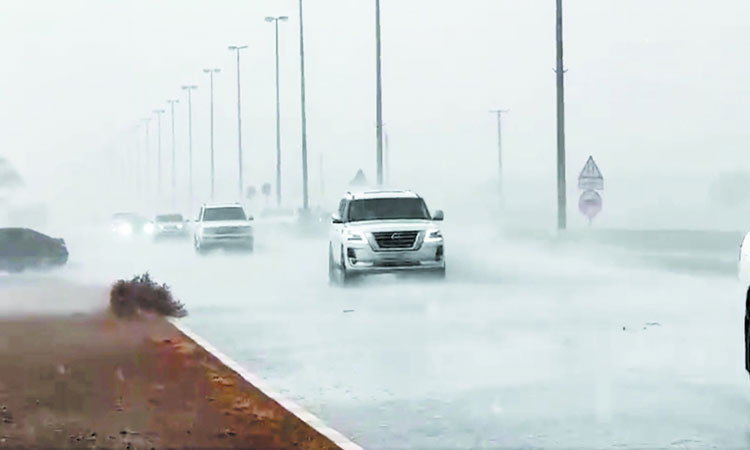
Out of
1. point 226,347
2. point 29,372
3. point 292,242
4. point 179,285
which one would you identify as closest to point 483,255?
point 179,285

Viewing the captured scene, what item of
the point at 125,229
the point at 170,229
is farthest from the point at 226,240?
the point at 125,229

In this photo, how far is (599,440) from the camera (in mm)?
12023

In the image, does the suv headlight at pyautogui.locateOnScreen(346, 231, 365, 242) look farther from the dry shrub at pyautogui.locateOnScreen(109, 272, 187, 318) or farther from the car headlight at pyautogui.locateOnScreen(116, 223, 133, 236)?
the car headlight at pyautogui.locateOnScreen(116, 223, 133, 236)

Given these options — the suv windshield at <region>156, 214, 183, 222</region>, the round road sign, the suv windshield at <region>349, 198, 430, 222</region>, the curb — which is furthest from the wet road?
the suv windshield at <region>156, 214, 183, 222</region>

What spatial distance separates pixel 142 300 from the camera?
2753 cm

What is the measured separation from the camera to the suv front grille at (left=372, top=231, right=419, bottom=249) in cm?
3412

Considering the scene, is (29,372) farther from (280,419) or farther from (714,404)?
(714,404)

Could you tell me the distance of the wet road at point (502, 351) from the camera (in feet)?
42.2

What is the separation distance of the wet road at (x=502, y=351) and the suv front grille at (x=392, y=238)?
0.94 meters

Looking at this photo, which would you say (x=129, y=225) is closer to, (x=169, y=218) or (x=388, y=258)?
(x=169, y=218)

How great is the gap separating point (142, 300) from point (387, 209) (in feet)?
30.0

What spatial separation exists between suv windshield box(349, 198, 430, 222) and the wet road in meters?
1.44

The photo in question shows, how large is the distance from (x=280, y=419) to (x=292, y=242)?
5911 centimetres

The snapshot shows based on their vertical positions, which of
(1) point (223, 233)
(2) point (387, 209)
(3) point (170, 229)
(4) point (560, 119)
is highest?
(4) point (560, 119)
